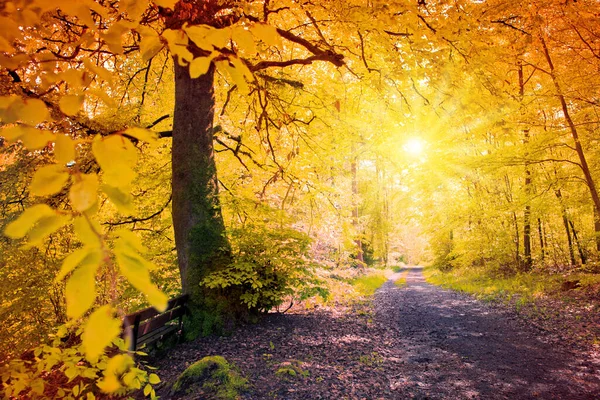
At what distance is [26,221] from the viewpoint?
30.4 inches

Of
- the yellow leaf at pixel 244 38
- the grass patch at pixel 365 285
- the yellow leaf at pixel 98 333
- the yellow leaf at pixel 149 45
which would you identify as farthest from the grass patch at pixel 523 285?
the yellow leaf at pixel 98 333

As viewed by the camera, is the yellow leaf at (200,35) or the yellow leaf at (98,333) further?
the yellow leaf at (200,35)

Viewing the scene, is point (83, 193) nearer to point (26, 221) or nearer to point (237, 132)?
point (26, 221)

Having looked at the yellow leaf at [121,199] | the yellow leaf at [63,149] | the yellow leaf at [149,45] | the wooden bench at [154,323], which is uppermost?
the yellow leaf at [149,45]

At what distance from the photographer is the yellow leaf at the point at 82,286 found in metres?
0.69

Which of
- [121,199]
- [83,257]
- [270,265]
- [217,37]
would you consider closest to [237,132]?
[270,265]

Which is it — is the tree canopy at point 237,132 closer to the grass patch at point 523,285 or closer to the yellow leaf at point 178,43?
the yellow leaf at point 178,43

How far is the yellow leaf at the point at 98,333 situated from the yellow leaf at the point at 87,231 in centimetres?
15

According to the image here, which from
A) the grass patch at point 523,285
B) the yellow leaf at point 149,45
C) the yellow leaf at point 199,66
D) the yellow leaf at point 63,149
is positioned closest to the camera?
the yellow leaf at point 63,149

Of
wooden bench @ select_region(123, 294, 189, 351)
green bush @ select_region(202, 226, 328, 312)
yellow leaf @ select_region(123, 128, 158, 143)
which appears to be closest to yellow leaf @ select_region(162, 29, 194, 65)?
yellow leaf @ select_region(123, 128, 158, 143)

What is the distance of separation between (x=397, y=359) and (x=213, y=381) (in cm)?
261

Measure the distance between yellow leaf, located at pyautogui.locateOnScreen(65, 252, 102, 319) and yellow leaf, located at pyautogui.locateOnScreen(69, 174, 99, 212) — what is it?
0.12 m

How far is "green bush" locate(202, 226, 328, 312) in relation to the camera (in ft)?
18.3

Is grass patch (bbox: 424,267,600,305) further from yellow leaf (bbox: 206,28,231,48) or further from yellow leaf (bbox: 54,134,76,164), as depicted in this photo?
yellow leaf (bbox: 54,134,76,164)
